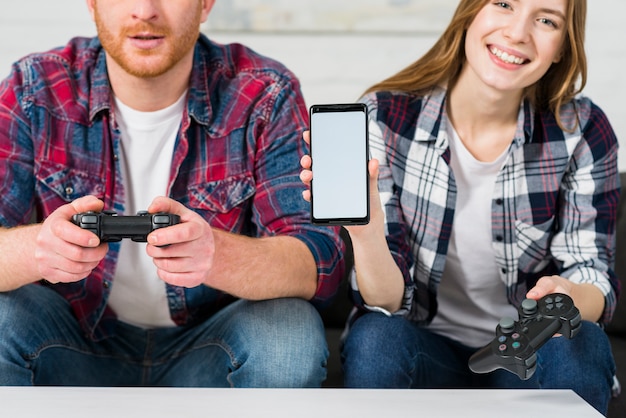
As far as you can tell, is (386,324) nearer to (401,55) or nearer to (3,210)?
Answer: (3,210)

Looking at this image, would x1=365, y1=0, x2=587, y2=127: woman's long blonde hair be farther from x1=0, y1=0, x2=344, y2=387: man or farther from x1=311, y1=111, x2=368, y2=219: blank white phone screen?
x1=311, y1=111, x2=368, y2=219: blank white phone screen

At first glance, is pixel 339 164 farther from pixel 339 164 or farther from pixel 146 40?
pixel 146 40

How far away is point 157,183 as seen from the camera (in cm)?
143

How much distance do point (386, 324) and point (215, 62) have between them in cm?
56

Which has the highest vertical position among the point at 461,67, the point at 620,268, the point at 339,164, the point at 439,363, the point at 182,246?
the point at 461,67

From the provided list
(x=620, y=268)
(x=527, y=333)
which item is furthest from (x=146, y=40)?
(x=620, y=268)

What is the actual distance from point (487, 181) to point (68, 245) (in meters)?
0.71

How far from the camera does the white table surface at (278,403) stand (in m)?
0.95

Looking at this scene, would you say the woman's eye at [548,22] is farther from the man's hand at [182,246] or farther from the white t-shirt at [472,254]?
the man's hand at [182,246]

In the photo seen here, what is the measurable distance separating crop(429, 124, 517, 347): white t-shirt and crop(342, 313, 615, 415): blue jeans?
0.09 metres

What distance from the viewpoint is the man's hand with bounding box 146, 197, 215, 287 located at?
1.07m

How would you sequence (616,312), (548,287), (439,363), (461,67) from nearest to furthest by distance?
(548,287) → (439,363) → (461,67) → (616,312)

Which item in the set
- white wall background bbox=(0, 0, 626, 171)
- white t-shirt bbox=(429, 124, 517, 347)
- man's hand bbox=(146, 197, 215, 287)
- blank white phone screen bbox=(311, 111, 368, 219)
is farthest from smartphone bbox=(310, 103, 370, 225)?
white wall background bbox=(0, 0, 626, 171)

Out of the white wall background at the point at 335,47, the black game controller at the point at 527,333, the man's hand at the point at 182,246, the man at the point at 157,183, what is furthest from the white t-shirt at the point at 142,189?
the white wall background at the point at 335,47
